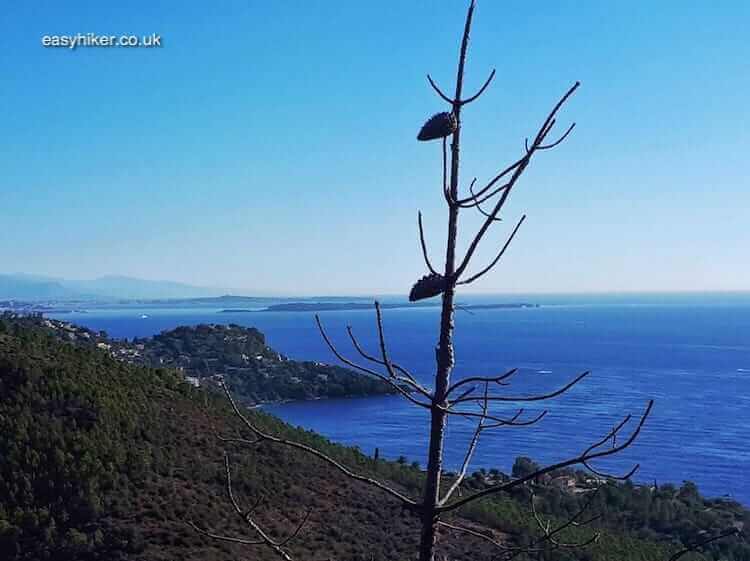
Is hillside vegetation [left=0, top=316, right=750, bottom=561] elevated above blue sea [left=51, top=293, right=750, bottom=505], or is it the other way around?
hillside vegetation [left=0, top=316, right=750, bottom=561]

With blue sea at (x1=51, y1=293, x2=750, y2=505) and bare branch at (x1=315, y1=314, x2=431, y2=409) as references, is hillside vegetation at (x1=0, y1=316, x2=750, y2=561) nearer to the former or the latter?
blue sea at (x1=51, y1=293, x2=750, y2=505)

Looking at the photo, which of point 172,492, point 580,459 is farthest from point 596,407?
point 580,459

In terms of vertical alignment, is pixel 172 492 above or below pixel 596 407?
above

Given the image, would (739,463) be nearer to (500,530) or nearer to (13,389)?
(500,530)

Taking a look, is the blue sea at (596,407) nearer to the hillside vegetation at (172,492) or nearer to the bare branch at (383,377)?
the bare branch at (383,377)

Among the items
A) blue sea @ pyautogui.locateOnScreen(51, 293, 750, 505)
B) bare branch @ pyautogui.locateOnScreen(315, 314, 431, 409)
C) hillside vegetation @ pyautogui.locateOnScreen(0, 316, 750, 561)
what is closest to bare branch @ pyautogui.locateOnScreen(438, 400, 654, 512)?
bare branch @ pyautogui.locateOnScreen(315, 314, 431, 409)

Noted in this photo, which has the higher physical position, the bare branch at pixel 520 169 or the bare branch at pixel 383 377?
the bare branch at pixel 520 169

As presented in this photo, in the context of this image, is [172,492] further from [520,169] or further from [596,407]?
[596,407]

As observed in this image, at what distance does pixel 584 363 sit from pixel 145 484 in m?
49.9

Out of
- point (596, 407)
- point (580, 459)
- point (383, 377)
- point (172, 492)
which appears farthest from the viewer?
point (596, 407)

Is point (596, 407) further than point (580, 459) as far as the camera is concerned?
Yes

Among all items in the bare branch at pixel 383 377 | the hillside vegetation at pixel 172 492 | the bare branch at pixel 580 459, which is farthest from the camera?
the hillside vegetation at pixel 172 492

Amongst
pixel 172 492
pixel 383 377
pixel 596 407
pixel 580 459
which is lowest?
pixel 596 407

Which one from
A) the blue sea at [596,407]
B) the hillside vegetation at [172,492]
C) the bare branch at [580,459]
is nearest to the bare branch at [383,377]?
the bare branch at [580,459]
